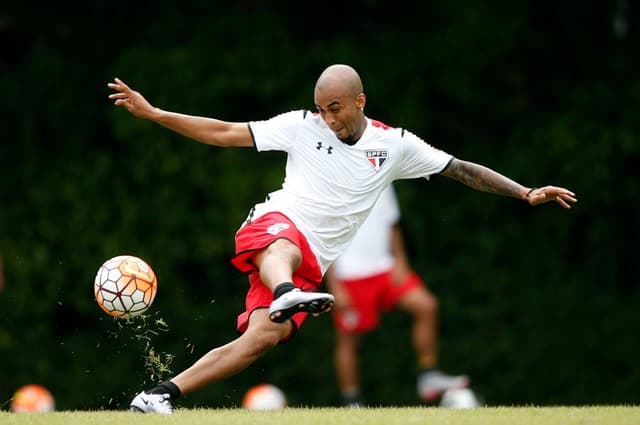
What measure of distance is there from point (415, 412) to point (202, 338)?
19.6 ft

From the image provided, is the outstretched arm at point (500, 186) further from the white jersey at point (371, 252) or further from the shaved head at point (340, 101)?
the white jersey at point (371, 252)

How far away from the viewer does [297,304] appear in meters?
6.57

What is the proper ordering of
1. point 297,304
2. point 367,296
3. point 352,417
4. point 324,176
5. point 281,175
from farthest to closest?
point 281,175, point 367,296, point 324,176, point 352,417, point 297,304

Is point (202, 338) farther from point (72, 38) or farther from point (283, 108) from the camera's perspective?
point (72, 38)

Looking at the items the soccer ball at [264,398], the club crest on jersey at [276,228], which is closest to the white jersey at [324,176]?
the club crest on jersey at [276,228]

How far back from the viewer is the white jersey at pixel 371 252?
11.1 meters

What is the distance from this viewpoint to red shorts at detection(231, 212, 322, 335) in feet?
23.6

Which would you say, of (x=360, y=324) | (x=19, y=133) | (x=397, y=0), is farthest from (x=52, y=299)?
(x=397, y=0)

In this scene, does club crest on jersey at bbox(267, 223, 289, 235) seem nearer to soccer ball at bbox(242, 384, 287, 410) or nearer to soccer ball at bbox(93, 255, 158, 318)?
soccer ball at bbox(93, 255, 158, 318)

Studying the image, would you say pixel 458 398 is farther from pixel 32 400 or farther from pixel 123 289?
pixel 123 289

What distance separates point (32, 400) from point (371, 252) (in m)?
3.39

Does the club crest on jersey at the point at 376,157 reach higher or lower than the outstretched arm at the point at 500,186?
higher

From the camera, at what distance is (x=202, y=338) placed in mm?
12867

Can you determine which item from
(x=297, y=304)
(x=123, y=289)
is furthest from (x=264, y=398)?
(x=297, y=304)
